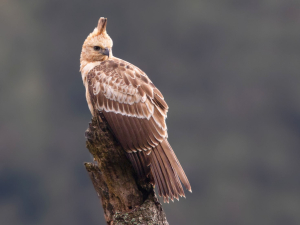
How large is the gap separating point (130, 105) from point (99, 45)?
A: 152 centimetres

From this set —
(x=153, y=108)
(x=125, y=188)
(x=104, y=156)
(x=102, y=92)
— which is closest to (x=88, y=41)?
(x=102, y=92)

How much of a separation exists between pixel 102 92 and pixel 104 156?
119 centimetres

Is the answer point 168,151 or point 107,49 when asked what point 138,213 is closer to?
point 168,151

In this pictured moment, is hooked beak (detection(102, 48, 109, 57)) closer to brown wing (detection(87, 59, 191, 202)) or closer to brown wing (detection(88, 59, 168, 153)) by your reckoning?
brown wing (detection(87, 59, 191, 202))

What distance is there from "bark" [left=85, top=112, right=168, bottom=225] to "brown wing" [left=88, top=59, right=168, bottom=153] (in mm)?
280

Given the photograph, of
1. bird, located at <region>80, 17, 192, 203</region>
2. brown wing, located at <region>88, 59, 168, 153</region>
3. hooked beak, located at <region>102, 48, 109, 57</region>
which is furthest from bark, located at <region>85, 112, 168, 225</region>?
hooked beak, located at <region>102, 48, 109, 57</region>

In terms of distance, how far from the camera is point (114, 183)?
605 cm

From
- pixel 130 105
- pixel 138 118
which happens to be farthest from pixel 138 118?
pixel 130 105

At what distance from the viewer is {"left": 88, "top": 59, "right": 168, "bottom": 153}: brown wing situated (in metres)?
6.25

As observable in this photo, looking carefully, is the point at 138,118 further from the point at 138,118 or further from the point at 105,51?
the point at 105,51

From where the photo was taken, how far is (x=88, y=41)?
751 centimetres

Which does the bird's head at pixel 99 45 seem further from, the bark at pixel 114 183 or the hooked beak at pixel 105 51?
the bark at pixel 114 183

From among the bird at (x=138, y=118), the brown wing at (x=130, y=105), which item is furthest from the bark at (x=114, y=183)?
the brown wing at (x=130, y=105)

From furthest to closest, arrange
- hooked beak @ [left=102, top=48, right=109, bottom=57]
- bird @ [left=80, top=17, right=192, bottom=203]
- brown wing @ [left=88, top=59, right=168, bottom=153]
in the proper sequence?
hooked beak @ [left=102, top=48, right=109, bottom=57] → brown wing @ [left=88, top=59, right=168, bottom=153] → bird @ [left=80, top=17, right=192, bottom=203]
